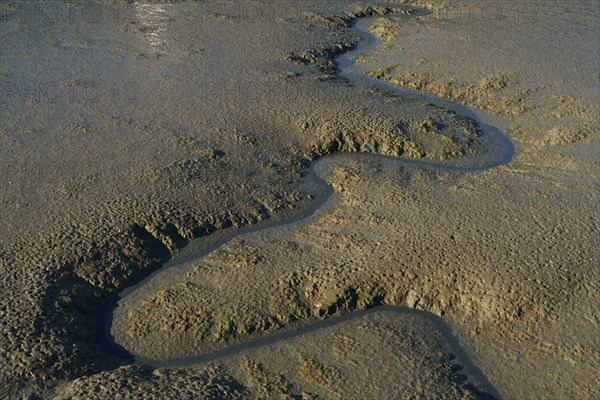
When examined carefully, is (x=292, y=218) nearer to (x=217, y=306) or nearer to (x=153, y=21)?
(x=217, y=306)

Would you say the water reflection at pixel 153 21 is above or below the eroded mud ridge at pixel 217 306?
above

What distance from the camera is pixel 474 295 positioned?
8.92ft

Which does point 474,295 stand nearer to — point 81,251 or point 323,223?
point 323,223

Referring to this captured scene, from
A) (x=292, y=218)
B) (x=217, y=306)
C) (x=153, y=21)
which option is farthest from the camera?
(x=153, y=21)

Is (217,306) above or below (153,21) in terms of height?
below

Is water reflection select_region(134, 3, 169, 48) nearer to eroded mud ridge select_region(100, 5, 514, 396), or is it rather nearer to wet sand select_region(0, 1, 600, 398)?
wet sand select_region(0, 1, 600, 398)

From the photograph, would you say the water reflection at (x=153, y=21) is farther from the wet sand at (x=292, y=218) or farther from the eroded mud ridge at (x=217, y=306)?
the eroded mud ridge at (x=217, y=306)

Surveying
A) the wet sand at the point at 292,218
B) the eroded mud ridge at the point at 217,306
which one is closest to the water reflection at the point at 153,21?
the wet sand at the point at 292,218

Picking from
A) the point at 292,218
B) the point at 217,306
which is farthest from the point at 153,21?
the point at 217,306

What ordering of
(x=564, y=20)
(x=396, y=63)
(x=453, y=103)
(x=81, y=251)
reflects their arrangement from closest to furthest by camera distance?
(x=81, y=251), (x=453, y=103), (x=396, y=63), (x=564, y=20)

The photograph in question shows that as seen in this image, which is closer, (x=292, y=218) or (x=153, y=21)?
(x=292, y=218)

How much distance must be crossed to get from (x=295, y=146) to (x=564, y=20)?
11.3 feet

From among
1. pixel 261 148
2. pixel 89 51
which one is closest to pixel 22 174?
pixel 261 148

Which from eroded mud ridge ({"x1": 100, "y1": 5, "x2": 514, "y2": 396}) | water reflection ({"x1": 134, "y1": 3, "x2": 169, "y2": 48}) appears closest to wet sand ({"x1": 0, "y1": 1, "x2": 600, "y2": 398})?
eroded mud ridge ({"x1": 100, "y1": 5, "x2": 514, "y2": 396})
